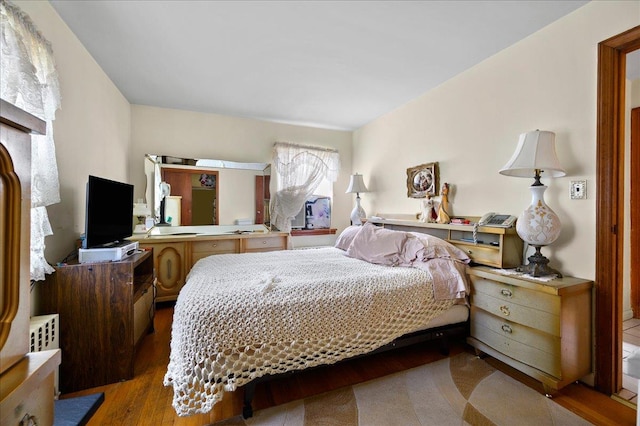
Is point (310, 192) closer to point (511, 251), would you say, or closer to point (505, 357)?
point (511, 251)

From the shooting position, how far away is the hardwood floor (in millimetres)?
1499

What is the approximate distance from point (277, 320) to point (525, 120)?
2.35m

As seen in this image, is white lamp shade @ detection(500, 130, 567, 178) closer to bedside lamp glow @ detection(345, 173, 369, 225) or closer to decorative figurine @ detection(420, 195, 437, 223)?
decorative figurine @ detection(420, 195, 437, 223)

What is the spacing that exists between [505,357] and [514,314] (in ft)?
1.07

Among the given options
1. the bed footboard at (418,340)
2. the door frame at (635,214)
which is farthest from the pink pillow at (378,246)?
the door frame at (635,214)

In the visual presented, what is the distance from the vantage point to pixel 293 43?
7.10 feet

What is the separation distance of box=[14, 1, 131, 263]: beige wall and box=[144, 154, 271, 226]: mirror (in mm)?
705

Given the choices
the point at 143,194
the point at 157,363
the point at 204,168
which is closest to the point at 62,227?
the point at 157,363

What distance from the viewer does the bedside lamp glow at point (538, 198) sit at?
1775 mm

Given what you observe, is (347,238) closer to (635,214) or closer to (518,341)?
(518,341)

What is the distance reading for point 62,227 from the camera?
200 cm

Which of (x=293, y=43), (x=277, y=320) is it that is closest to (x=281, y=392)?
(x=277, y=320)

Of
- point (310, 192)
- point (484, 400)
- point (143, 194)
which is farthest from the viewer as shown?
point (310, 192)

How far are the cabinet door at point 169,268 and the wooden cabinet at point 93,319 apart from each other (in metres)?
1.37
